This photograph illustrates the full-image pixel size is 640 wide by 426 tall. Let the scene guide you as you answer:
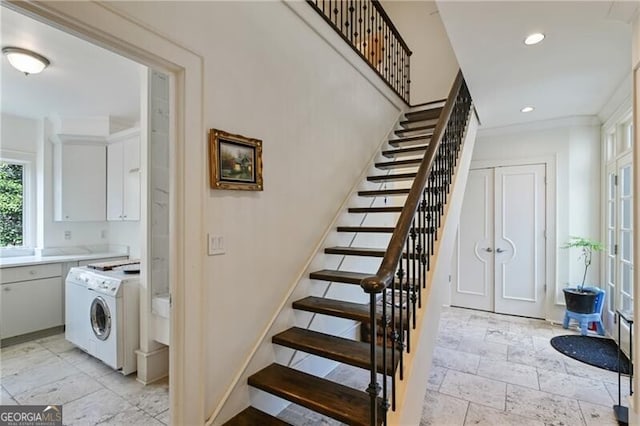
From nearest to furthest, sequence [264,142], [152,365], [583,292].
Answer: [264,142] < [152,365] < [583,292]

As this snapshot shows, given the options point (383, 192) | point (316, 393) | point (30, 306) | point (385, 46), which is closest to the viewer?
point (316, 393)

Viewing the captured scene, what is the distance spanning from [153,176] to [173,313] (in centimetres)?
144

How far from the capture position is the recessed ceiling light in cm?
239

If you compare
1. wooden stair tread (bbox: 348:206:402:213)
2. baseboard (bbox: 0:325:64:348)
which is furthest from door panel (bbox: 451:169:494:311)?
baseboard (bbox: 0:325:64:348)

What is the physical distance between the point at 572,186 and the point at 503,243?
1.14 meters

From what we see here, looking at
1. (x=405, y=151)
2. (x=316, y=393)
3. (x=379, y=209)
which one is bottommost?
(x=316, y=393)

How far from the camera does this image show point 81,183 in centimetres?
421

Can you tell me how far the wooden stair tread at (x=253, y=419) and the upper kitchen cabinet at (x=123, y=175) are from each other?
3.03 metres

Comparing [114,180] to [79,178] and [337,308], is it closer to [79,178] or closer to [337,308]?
[79,178]

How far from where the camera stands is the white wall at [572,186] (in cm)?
416

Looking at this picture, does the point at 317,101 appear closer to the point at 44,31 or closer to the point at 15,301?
the point at 44,31

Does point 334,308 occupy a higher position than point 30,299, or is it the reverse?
point 334,308

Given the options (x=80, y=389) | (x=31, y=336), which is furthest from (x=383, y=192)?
(x=31, y=336)

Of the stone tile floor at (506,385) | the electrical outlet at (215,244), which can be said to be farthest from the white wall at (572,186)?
the electrical outlet at (215,244)
